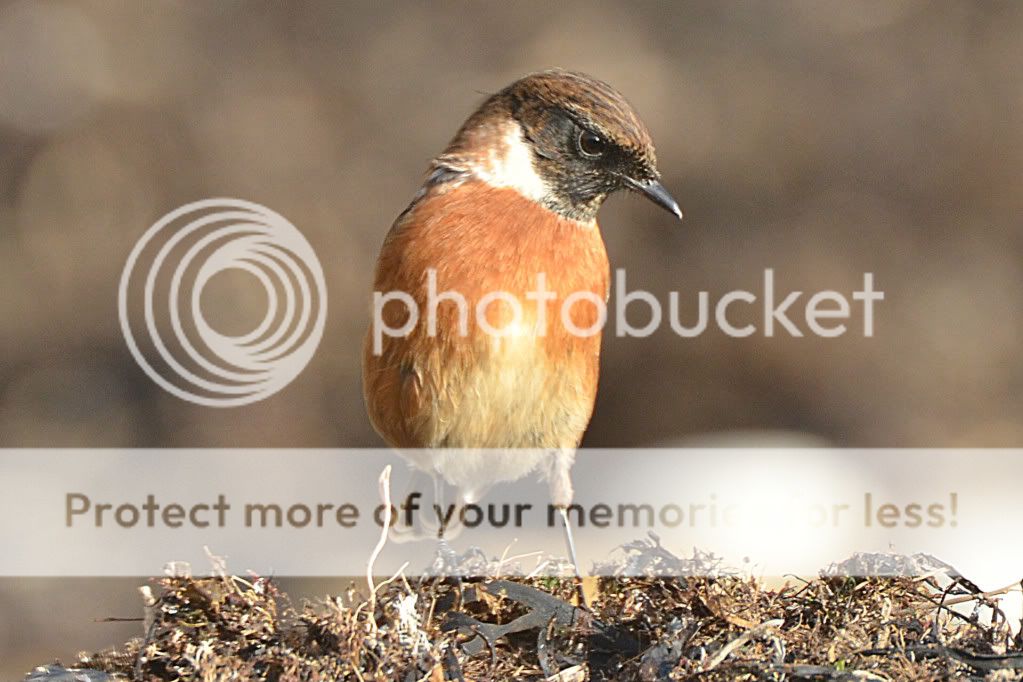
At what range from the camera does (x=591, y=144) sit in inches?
102

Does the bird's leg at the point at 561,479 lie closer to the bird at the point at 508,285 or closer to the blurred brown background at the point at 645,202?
the bird at the point at 508,285

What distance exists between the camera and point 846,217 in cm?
539

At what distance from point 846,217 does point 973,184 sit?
601 millimetres

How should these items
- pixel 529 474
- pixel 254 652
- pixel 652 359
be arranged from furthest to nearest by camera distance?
pixel 652 359 → pixel 529 474 → pixel 254 652

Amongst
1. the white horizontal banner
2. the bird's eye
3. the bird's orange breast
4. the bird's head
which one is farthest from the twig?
the white horizontal banner

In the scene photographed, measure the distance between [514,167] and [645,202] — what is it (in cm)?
272

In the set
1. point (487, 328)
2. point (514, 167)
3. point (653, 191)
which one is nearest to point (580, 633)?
point (487, 328)

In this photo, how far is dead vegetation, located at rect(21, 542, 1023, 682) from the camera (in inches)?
67.8

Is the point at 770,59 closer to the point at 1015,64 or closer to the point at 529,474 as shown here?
the point at 1015,64

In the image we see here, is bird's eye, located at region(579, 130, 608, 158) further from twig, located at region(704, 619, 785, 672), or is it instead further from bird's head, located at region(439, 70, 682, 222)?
twig, located at region(704, 619, 785, 672)

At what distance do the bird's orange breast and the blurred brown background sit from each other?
2.51 metres

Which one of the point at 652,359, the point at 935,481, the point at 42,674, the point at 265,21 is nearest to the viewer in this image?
the point at 42,674

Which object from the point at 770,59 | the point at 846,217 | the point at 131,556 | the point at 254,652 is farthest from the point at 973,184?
the point at 254,652

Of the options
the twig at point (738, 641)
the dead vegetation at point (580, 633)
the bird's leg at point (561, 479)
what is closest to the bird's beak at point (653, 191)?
the bird's leg at point (561, 479)
